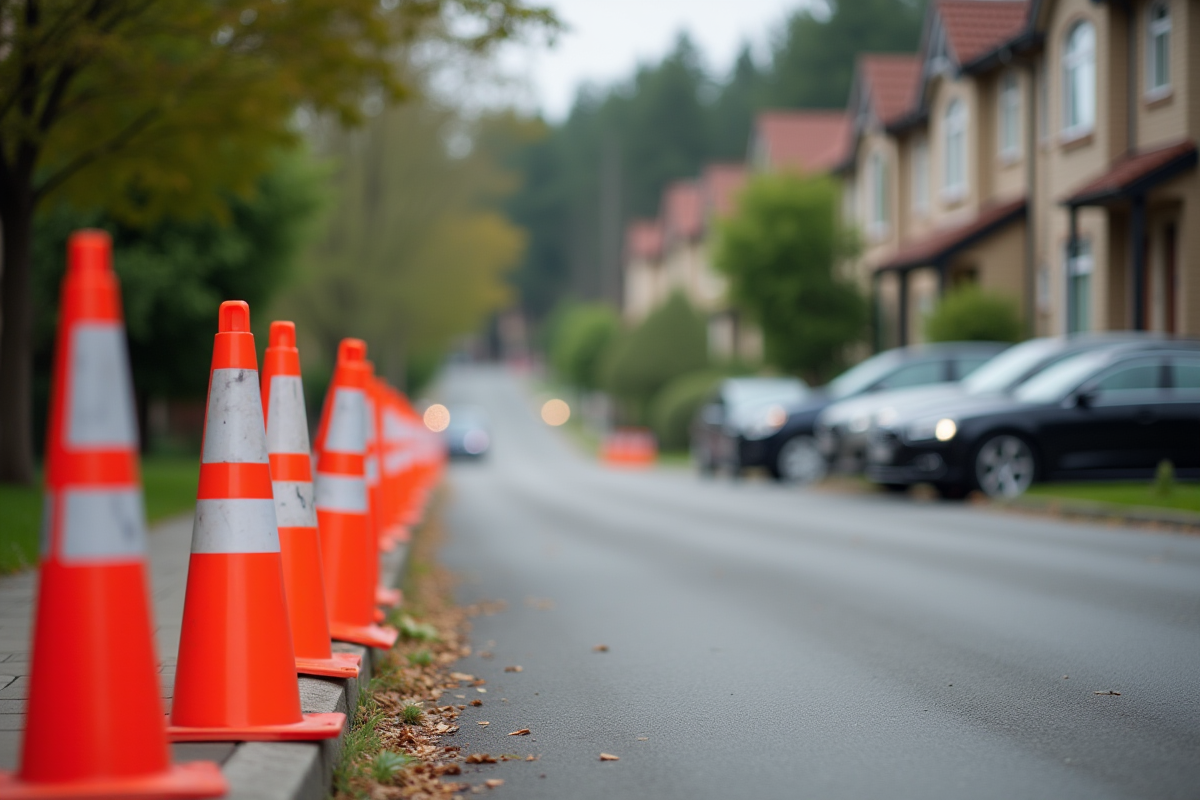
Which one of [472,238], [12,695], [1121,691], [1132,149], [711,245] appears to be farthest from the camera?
[472,238]

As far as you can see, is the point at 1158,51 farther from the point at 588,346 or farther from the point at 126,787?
the point at 588,346

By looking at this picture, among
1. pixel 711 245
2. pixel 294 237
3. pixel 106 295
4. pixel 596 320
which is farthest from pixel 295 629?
pixel 596 320

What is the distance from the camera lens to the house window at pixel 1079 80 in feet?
76.8

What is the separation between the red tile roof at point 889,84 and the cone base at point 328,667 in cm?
3090

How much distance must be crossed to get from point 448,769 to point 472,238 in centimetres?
3837

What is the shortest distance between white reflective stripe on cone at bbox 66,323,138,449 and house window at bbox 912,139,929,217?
30827 mm

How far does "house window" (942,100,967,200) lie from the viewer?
29.9 metres

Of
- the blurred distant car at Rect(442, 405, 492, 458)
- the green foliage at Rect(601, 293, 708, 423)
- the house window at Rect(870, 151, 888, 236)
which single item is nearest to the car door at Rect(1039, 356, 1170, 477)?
the house window at Rect(870, 151, 888, 236)

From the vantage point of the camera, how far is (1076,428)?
15258mm

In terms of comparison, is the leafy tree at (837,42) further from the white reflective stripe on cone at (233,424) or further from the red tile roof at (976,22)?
the white reflective stripe on cone at (233,424)

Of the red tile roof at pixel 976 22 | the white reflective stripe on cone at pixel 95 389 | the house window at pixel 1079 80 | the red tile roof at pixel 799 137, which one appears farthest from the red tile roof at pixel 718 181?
the white reflective stripe on cone at pixel 95 389

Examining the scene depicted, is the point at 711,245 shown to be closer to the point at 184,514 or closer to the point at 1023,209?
the point at 1023,209

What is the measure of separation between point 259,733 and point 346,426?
2.42 m

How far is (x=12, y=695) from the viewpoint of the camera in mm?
4957
